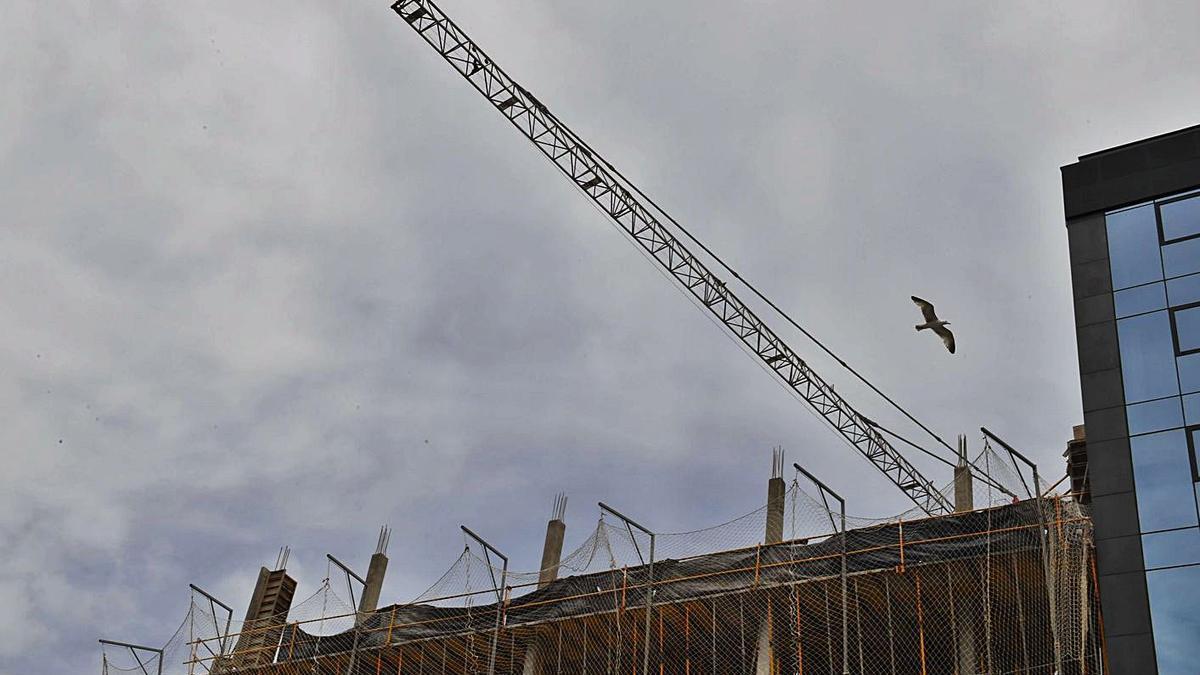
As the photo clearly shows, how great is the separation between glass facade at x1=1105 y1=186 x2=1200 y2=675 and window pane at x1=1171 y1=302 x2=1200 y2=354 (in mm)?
20

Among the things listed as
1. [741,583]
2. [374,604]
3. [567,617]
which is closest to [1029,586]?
[741,583]

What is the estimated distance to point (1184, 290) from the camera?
27125 mm

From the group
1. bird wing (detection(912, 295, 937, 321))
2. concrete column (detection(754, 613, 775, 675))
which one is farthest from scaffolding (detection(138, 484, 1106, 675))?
bird wing (detection(912, 295, 937, 321))

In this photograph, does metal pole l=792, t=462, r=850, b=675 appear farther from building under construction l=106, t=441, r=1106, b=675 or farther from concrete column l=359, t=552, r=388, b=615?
concrete column l=359, t=552, r=388, b=615

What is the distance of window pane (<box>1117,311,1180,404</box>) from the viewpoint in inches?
1045

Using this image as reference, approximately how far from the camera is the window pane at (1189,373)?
26078mm

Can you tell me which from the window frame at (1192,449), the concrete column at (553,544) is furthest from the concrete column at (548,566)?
the window frame at (1192,449)

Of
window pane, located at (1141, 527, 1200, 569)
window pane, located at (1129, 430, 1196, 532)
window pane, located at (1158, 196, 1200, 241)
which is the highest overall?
window pane, located at (1158, 196, 1200, 241)

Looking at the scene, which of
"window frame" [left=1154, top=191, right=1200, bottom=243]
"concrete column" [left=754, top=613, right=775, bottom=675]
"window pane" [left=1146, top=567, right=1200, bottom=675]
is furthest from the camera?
"concrete column" [left=754, top=613, right=775, bottom=675]

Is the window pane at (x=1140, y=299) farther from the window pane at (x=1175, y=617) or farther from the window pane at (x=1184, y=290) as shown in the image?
the window pane at (x=1175, y=617)

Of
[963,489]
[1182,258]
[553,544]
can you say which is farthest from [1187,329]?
[553,544]

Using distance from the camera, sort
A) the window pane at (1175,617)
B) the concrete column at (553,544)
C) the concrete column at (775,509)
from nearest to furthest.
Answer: the window pane at (1175,617), the concrete column at (775,509), the concrete column at (553,544)

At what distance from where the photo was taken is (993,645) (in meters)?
28.6

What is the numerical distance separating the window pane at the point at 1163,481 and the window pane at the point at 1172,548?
0.16 metres
